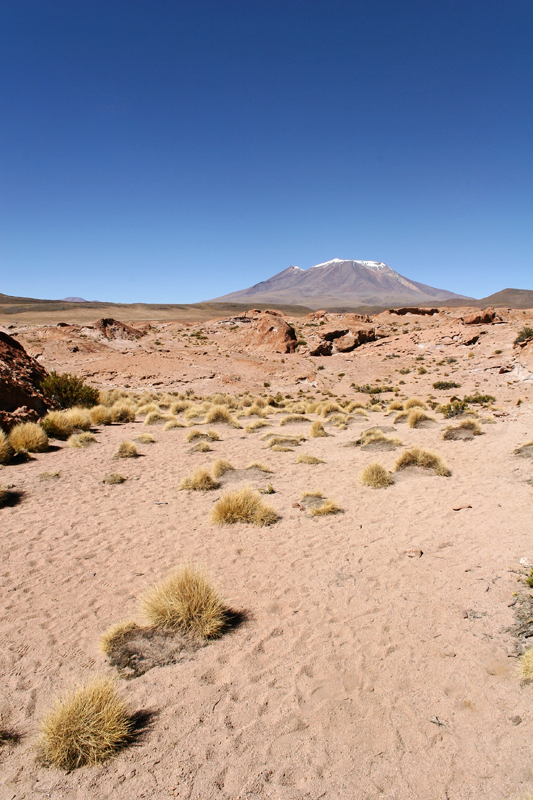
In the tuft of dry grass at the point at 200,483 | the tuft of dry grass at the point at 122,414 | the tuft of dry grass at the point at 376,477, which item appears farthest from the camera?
the tuft of dry grass at the point at 122,414

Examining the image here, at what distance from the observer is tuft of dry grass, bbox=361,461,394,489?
7857mm

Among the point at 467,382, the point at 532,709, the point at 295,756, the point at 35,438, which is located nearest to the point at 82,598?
the point at 295,756

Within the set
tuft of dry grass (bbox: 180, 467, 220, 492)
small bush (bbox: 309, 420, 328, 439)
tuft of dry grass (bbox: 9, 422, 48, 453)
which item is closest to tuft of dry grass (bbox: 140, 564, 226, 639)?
tuft of dry grass (bbox: 180, 467, 220, 492)

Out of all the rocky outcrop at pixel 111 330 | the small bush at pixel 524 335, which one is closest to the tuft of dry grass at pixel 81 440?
the small bush at pixel 524 335

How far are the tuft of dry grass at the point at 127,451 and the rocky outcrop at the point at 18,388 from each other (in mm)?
3130

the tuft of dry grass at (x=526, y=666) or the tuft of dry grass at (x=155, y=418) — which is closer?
the tuft of dry grass at (x=526, y=666)

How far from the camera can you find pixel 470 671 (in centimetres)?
322

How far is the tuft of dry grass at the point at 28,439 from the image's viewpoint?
1000cm

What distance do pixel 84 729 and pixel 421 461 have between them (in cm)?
748

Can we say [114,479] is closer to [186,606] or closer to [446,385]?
[186,606]

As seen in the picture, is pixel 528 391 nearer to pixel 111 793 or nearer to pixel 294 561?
pixel 294 561

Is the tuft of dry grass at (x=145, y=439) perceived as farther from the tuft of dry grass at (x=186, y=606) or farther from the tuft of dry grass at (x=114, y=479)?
the tuft of dry grass at (x=186, y=606)

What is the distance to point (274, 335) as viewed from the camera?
107 feet

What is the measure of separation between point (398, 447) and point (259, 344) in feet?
75.7
